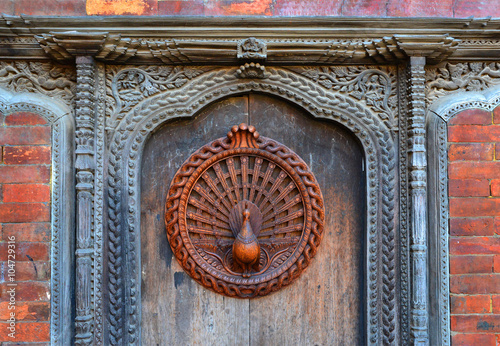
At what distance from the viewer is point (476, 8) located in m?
2.46

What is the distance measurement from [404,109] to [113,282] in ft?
6.61

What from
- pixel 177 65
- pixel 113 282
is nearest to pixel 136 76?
pixel 177 65

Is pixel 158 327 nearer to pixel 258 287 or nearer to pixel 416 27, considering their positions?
pixel 258 287

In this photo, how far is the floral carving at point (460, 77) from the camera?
2477 millimetres

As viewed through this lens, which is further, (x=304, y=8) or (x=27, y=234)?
(x=304, y=8)

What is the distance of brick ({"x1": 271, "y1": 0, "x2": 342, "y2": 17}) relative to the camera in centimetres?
243

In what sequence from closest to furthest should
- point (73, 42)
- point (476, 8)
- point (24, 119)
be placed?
point (73, 42) < point (24, 119) < point (476, 8)

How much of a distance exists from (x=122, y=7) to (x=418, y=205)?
6.84 ft

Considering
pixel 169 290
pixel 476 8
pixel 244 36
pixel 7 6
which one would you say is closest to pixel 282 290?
pixel 169 290

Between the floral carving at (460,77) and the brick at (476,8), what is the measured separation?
288 mm

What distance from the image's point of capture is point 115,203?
7.86ft

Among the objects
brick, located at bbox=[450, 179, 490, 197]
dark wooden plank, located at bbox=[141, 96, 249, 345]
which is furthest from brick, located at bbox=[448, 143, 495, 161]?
dark wooden plank, located at bbox=[141, 96, 249, 345]

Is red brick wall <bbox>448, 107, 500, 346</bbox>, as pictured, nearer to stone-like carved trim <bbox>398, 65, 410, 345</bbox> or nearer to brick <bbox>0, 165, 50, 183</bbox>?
stone-like carved trim <bbox>398, 65, 410, 345</bbox>

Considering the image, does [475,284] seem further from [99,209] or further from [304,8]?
[99,209]
